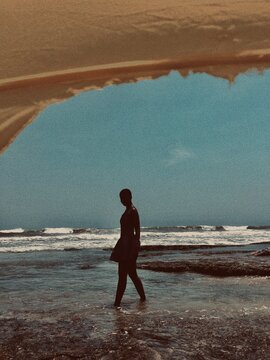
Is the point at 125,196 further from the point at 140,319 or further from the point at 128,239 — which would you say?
the point at 140,319

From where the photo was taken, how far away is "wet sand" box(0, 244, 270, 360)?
456 centimetres

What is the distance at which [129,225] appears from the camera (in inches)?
265

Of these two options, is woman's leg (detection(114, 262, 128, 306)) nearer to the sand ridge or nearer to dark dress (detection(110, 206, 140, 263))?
dark dress (detection(110, 206, 140, 263))

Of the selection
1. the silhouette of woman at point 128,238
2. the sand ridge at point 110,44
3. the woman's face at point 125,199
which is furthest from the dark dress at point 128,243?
the sand ridge at point 110,44

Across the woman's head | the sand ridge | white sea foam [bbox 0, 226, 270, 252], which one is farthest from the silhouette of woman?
white sea foam [bbox 0, 226, 270, 252]

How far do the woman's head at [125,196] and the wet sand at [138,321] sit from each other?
156 centimetres

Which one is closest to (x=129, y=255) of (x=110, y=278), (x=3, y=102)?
(x=110, y=278)

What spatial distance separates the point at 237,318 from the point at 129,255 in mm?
1744

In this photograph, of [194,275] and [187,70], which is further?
[194,275]

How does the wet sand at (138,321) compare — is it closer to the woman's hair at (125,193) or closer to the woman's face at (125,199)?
the woman's face at (125,199)

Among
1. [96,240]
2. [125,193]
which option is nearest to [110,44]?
[125,193]

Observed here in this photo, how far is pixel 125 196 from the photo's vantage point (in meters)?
6.64

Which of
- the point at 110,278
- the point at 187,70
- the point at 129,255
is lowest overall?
the point at 110,278

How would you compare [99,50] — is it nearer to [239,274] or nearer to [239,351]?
[239,351]
